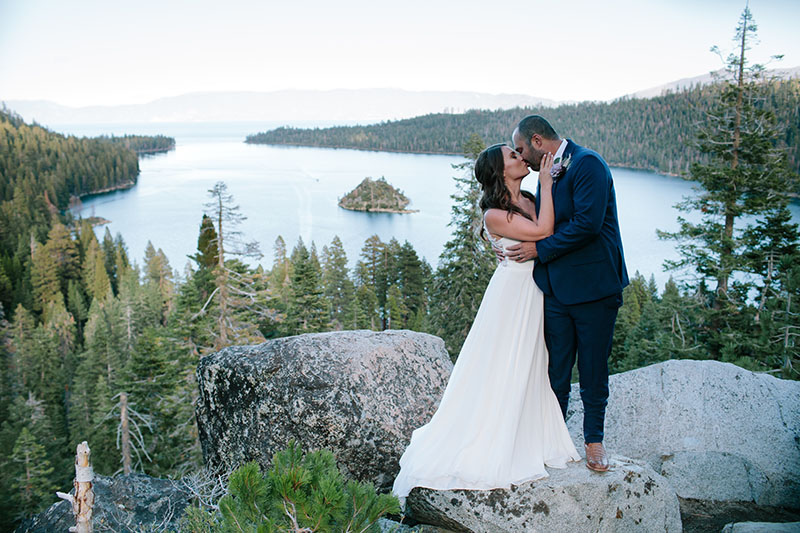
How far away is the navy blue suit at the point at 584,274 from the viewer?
409 centimetres

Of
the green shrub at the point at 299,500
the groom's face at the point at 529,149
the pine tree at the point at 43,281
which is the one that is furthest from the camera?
the pine tree at the point at 43,281

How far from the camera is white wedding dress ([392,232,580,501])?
438cm

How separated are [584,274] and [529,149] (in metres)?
1.07

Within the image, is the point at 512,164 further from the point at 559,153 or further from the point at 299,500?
the point at 299,500

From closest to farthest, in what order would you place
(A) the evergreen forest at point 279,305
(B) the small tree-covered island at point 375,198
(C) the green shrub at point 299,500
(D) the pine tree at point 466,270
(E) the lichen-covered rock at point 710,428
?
(C) the green shrub at point 299,500 → (E) the lichen-covered rock at point 710,428 → (A) the evergreen forest at point 279,305 → (D) the pine tree at point 466,270 → (B) the small tree-covered island at point 375,198

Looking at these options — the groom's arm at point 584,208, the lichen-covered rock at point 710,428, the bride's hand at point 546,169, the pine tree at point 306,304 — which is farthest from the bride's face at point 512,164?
the pine tree at point 306,304

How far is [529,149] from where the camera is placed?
430 cm

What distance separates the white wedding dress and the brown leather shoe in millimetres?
207

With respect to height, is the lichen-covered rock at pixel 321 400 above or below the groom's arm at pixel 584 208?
below

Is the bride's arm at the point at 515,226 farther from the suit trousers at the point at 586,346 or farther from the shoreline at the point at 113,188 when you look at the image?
the shoreline at the point at 113,188

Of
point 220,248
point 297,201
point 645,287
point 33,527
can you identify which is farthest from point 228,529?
point 297,201

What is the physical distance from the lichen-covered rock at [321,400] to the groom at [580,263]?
2127 millimetres

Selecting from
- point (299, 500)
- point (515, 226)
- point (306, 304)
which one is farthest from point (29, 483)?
point (515, 226)

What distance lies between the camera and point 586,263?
4191 mm
